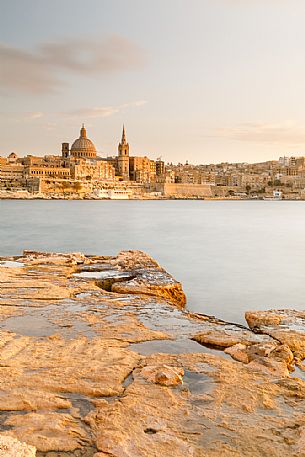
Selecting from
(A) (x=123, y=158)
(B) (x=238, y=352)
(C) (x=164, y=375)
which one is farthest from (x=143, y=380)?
(A) (x=123, y=158)

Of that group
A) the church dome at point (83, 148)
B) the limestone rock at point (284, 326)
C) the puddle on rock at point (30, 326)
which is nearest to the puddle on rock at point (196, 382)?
the limestone rock at point (284, 326)

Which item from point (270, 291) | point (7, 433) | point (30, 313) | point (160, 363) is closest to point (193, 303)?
point (270, 291)

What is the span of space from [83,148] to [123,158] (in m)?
9.07

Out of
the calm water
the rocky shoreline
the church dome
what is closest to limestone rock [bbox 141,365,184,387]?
the rocky shoreline

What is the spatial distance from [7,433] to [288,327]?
2823 millimetres

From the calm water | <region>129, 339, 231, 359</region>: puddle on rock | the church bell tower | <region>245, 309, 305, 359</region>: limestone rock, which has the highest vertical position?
the church bell tower

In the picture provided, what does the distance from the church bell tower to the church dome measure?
21.0 ft

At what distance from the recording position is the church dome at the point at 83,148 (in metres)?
95.9

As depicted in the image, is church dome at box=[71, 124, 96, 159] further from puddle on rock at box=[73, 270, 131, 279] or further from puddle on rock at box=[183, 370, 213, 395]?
puddle on rock at box=[183, 370, 213, 395]

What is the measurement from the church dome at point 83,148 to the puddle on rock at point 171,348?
309 ft

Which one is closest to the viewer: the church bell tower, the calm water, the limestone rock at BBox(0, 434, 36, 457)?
the limestone rock at BBox(0, 434, 36, 457)

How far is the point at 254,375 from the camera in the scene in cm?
296

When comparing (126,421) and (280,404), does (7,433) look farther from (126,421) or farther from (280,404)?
(280,404)

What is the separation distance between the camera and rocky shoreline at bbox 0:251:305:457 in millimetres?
2139
